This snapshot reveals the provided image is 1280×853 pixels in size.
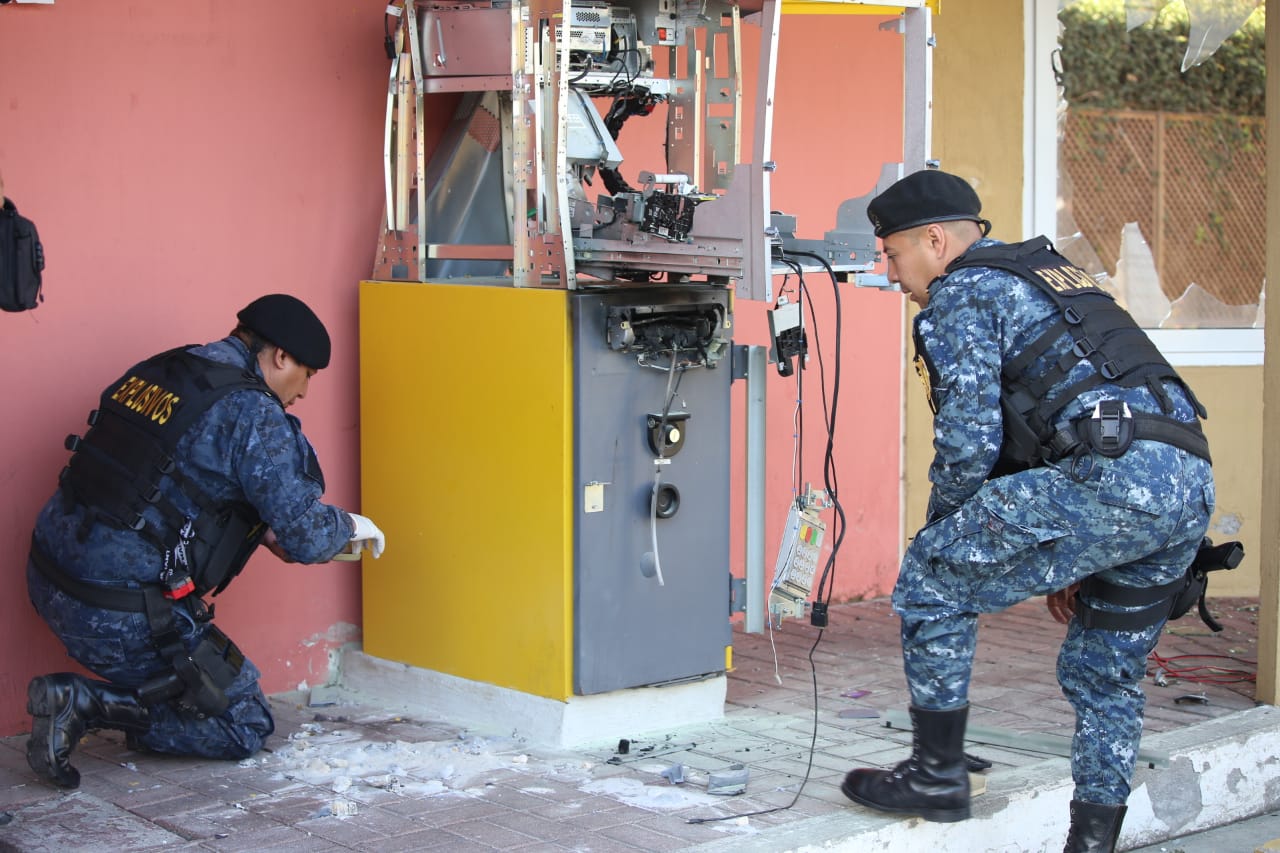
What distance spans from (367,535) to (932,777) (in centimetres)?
203

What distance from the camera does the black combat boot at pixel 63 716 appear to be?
463 cm

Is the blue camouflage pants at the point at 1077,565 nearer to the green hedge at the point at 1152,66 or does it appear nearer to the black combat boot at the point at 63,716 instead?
the black combat boot at the point at 63,716

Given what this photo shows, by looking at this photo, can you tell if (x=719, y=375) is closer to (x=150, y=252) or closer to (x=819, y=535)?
(x=819, y=535)

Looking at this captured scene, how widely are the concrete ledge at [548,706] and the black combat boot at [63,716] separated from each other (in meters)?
1.11

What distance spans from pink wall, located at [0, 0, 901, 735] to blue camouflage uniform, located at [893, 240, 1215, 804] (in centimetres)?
252

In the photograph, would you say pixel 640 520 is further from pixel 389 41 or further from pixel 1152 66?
pixel 1152 66

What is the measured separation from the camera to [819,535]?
16.4ft

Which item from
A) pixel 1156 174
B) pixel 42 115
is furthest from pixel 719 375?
pixel 1156 174

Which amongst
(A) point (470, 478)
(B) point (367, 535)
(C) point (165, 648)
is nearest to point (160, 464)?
(C) point (165, 648)

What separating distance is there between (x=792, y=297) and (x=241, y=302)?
244cm

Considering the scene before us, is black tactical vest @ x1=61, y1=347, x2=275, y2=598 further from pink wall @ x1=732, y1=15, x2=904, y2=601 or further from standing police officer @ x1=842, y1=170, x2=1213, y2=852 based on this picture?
pink wall @ x1=732, y1=15, x2=904, y2=601

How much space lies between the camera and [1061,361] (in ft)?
13.6

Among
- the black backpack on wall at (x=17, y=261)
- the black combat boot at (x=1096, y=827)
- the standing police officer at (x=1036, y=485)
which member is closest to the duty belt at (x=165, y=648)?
the black backpack on wall at (x=17, y=261)

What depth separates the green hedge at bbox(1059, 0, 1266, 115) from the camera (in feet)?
25.5
